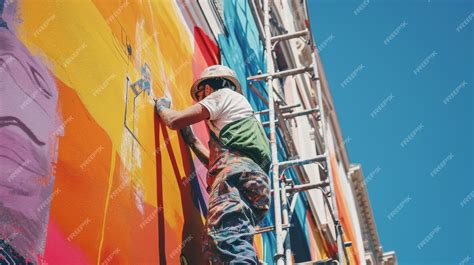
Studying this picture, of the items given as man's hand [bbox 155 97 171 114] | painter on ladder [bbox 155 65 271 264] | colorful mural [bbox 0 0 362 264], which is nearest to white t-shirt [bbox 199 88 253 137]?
painter on ladder [bbox 155 65 271 264]

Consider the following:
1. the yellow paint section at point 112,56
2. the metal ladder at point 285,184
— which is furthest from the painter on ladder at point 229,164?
the metal ladder at point 285,184

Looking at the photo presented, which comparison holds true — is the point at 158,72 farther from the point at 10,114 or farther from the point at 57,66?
the point at 10,114

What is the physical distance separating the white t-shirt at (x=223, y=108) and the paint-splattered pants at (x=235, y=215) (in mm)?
608

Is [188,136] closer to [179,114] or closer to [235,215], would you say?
[179,114]

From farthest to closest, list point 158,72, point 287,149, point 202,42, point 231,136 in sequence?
1. point 287,149
2. point 202,42
3. point 158,72
4. point 231,136

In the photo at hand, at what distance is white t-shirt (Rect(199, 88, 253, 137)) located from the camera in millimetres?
5172

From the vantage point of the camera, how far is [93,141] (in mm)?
4094

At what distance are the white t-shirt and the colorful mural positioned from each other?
0.45m

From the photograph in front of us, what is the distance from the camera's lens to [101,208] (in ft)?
13.0

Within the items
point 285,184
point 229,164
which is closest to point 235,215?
point 229,164

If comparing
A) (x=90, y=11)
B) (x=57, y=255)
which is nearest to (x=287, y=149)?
(x=90, y=11)

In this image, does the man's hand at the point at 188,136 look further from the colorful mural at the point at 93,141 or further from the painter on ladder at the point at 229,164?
the colorful mural at the point at 93,141

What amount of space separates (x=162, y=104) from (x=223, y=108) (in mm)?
523

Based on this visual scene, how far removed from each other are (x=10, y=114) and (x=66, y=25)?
3.34 ft
